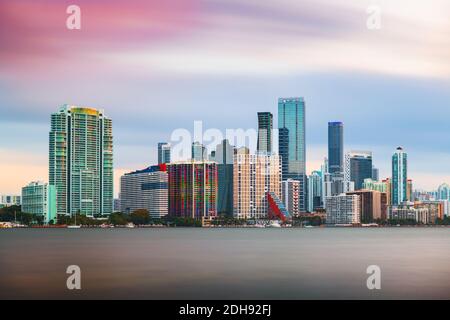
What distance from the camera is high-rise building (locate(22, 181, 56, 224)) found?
637ft

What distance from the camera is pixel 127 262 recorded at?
5131cm

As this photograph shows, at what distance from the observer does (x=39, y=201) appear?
637 ft

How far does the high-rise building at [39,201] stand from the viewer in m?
194
